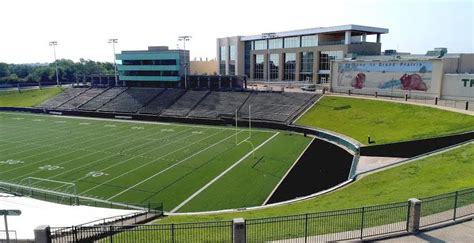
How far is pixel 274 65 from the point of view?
85.1 meters

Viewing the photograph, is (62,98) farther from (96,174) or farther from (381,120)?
(381,120)

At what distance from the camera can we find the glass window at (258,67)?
8862cm

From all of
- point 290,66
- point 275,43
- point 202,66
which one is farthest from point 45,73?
point 290,66

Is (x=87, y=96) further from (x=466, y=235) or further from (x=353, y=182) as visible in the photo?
(x=466, y=235)

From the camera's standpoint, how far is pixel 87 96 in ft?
251

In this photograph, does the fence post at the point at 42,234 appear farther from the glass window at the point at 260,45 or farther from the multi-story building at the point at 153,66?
the glass window at the point at 260,45

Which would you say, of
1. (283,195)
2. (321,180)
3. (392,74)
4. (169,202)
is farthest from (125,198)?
(392,74)

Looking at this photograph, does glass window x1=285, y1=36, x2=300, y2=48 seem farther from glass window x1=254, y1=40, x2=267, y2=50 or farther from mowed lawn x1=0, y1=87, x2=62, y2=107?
mowed lawn x1=0, y1=87, x2=62, y2=107

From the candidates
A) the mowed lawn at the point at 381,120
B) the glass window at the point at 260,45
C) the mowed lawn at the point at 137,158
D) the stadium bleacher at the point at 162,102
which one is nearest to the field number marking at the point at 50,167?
the mowed lawn at the point at 137,158

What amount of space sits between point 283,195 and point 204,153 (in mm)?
13718

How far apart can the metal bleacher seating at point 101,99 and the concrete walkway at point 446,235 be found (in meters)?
64.2

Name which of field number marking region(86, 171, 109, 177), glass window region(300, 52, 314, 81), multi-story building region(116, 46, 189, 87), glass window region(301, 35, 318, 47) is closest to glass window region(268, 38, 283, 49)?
glass window region(301, 35, 318, 47)

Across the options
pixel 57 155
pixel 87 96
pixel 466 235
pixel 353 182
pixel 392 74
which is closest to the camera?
pixel 466 235

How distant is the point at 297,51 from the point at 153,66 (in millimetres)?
30460
